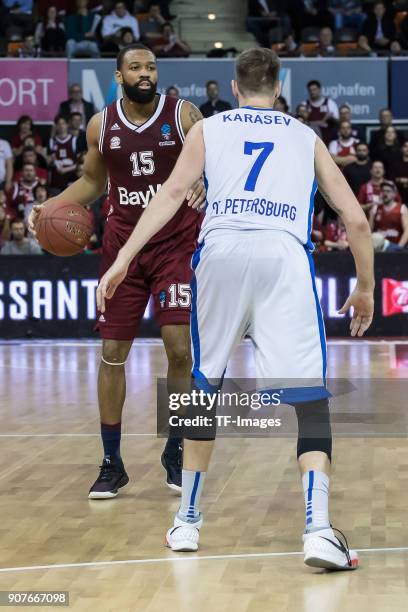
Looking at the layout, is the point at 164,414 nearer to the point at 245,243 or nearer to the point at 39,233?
the point at 39,233

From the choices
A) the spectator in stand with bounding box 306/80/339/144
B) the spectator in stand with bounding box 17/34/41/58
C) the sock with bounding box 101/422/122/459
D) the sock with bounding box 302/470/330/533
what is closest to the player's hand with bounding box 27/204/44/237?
the sock with bounding box 101/422/122/459

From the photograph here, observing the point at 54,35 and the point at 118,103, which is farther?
the point at 54,35

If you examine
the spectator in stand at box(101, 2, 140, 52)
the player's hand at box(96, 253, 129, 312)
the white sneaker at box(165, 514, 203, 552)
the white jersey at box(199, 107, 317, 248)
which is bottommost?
the white sneaker at box(165, 514, 203, 552)

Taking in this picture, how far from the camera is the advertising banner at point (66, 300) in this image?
14.8 metres

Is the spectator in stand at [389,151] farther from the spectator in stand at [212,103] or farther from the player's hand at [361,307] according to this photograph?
the player's hand at [361,307]

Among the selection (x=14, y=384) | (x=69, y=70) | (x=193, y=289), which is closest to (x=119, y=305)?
(x=193, y=289)

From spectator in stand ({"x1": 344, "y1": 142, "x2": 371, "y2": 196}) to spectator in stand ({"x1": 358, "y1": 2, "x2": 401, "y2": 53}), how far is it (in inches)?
124

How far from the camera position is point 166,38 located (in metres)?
18.9

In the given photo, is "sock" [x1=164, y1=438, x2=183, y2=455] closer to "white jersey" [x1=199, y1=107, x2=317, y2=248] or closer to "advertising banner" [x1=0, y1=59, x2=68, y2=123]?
"white jersey" [x1=199, y1=107, x2=317, y2=248]

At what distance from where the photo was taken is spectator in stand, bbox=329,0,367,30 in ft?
65.1

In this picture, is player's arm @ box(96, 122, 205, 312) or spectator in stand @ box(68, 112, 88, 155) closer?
player's arm @ box(96, 122, 205, 312)

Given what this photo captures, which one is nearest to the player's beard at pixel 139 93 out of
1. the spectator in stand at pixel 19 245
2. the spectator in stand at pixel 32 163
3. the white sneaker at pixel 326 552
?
the white sneaker at pixel 326 552

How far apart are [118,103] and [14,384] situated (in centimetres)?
493

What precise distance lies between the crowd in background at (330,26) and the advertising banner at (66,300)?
4.81 m
